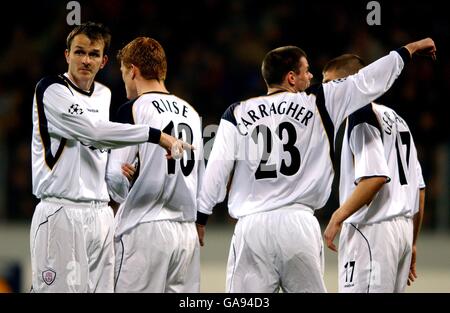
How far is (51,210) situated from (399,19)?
9986 mm

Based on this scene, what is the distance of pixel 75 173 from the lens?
5871 millimetres

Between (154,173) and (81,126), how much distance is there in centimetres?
56

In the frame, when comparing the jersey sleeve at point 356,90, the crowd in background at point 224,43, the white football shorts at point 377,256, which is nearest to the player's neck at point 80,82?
the jersey sleeve at point 356,90

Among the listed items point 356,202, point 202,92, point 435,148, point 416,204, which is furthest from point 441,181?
point 356,202

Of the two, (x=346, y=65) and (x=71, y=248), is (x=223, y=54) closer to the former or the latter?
(x=346, y=65)

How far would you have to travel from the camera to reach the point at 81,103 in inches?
235

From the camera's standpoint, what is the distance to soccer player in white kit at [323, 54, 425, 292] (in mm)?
5922

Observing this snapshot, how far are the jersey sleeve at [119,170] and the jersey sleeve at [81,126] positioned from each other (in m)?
0.12

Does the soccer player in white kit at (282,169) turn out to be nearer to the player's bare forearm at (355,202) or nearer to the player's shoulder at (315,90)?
the player's shoulder at (315,90)

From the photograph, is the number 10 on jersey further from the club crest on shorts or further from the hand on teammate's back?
the club crest on shorts

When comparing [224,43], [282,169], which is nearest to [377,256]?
[282,169]

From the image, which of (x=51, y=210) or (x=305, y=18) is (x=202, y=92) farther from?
(x=51, y=210)

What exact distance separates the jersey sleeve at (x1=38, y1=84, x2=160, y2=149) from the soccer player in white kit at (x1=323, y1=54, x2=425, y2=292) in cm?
139

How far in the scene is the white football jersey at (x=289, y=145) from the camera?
5816mm
